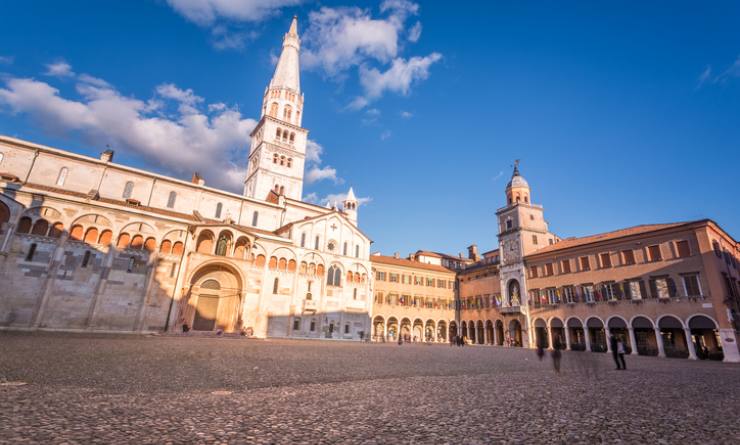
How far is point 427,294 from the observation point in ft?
158

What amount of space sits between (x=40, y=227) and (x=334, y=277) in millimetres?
24734

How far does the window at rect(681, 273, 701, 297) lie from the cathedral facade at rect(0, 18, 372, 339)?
28.2 meters

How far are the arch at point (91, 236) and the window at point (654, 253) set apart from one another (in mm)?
44380

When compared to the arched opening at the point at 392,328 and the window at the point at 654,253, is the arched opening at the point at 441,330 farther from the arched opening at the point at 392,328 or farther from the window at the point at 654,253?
the window at the point at 654,253

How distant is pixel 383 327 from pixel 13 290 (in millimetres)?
35304

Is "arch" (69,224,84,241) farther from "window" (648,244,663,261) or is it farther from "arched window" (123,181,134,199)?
"window" (648,244,663,261)

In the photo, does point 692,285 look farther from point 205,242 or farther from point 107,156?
point 107,156

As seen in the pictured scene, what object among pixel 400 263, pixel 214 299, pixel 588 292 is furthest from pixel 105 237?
pixel 588 292

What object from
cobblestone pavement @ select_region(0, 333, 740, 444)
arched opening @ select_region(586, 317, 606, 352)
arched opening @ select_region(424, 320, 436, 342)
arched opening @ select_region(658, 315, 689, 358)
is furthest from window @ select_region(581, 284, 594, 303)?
cobblestone pavement @ select_region(0, 333, 740, 444)

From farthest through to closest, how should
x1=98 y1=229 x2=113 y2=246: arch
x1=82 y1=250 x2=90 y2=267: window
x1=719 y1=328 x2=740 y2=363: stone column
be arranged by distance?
x1=98 y1=229 x2=113 y2=246: arch → x1=82 y1=250 x2=90 y2=267: window → x1=719 y1=328 x2=740 y2=363: stone column

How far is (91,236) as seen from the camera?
25.9m

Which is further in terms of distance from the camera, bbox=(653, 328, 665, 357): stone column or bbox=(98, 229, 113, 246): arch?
bbox=(653, 328, 665, 357): stone column

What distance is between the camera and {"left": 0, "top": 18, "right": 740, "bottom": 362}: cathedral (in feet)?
80.4

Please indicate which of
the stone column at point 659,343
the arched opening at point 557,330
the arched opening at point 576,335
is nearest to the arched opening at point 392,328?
the arched opening at point 557,330
